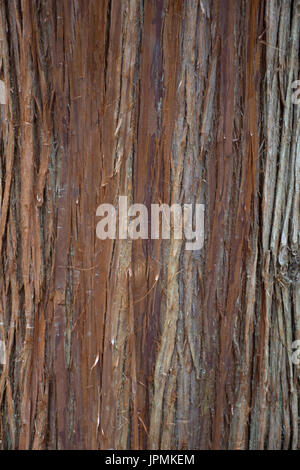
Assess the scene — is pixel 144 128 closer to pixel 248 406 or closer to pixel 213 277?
pixel 213 277

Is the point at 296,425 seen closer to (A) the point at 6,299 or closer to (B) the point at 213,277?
(B) the point at 213,277

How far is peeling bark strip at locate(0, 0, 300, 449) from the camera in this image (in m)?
1.11

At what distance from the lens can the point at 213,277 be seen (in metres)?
1.16

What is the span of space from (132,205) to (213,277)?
A: 293 mm

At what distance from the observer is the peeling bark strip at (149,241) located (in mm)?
1105

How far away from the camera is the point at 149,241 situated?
1.14 metres

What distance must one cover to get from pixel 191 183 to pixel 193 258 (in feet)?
0.66

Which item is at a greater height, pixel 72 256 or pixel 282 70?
pixel 282 70

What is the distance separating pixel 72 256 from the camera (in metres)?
1.14

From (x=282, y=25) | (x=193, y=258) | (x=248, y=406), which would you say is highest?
(x=282, y=25)

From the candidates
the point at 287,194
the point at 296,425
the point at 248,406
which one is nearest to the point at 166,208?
the point at 287,194

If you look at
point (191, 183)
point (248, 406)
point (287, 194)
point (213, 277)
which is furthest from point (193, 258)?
point (248, 406)

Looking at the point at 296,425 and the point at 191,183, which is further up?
the point at 191,183
